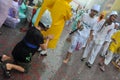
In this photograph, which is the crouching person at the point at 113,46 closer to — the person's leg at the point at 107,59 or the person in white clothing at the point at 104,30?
the person's leg at the point at 107,59

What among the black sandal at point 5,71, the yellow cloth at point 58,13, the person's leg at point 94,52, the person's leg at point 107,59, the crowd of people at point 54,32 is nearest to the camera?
the black sandal at point 5,71

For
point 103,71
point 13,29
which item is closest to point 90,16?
point 103,71

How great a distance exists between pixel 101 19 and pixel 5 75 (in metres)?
3.14

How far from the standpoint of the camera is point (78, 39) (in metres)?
6.06

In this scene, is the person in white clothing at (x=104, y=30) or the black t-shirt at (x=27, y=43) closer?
the black t-shirt at (x=27, y=43)

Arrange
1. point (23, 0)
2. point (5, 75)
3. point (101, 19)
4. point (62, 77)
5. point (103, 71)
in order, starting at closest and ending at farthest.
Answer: point (5, 75), point (62, 77), point (101, 19), point (103, 71), point (23, 0)

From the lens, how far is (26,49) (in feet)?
15.0

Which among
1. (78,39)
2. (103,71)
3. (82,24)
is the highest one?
(82,24)

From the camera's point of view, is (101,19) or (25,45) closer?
(25,45)

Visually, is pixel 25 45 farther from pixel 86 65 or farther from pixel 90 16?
pixel 86 65

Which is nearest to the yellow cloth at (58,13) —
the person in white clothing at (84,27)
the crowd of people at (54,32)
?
the crowd of people at (54,32)

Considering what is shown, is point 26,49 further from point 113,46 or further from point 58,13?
point 113,46

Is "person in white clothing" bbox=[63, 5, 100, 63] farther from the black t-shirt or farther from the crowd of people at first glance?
the black t-shirt

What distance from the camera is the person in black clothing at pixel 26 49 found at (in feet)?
14.6
